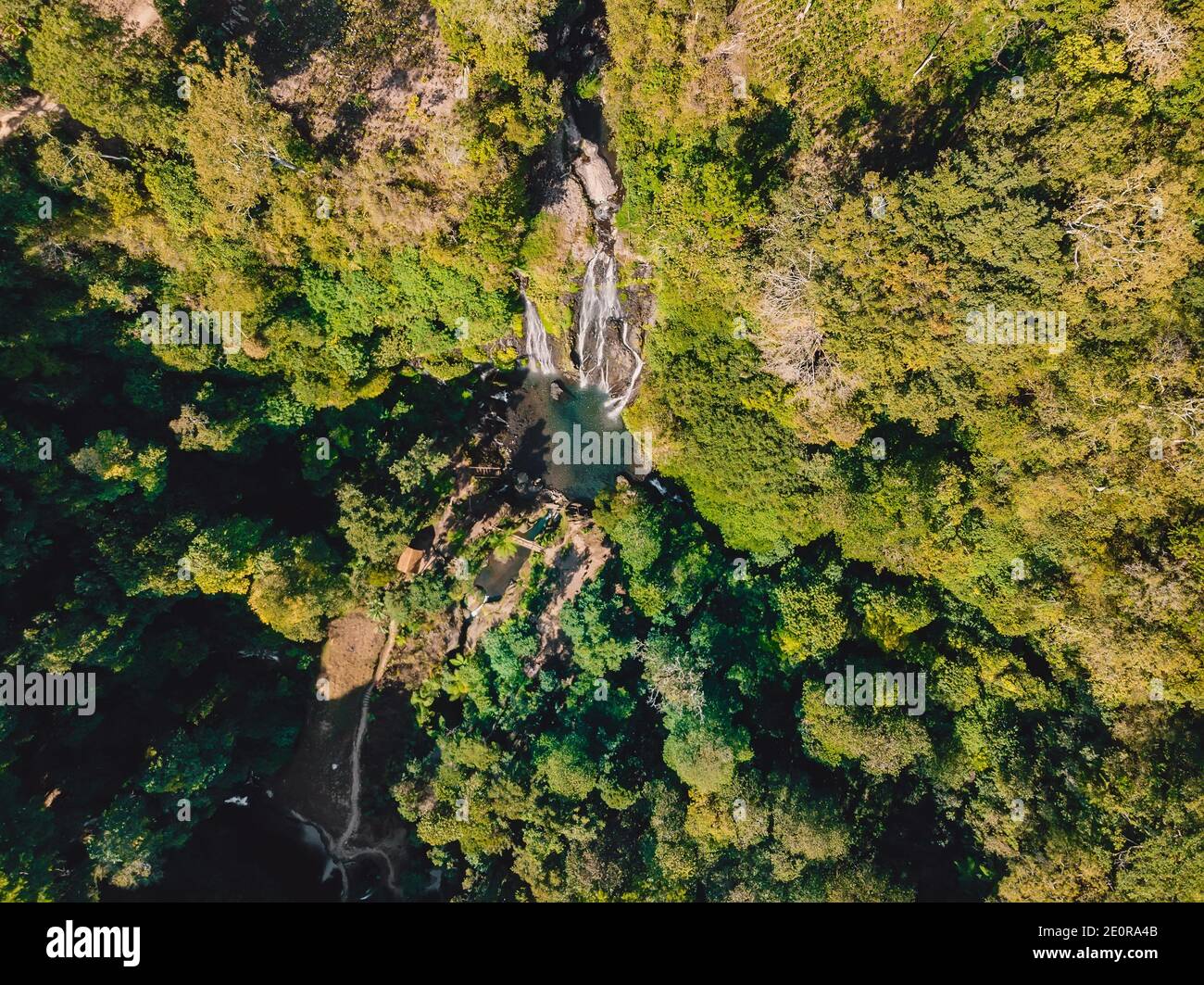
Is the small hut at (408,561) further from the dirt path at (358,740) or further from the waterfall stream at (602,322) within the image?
the waterfall stream at (602,322)

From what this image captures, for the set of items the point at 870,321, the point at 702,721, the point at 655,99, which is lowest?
the point at 702,721

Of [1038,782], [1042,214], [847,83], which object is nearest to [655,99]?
[847,83]

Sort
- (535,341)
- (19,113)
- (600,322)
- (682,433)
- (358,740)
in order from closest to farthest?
(19,113), (682,433), (600,322), (535,341), (358,740)

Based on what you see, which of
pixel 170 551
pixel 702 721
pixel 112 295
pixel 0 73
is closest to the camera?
pixel 0 73

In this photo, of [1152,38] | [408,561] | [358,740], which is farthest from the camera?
[358,740]

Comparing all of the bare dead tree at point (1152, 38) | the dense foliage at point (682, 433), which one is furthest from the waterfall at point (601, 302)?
the bare dead tree at point (1152, 38)

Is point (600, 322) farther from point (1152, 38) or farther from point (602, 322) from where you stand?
point (1152, 38)

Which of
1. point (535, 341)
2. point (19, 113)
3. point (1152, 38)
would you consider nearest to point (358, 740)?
point (535, 341)

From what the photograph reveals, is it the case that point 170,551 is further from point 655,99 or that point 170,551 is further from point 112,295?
point 655,99
